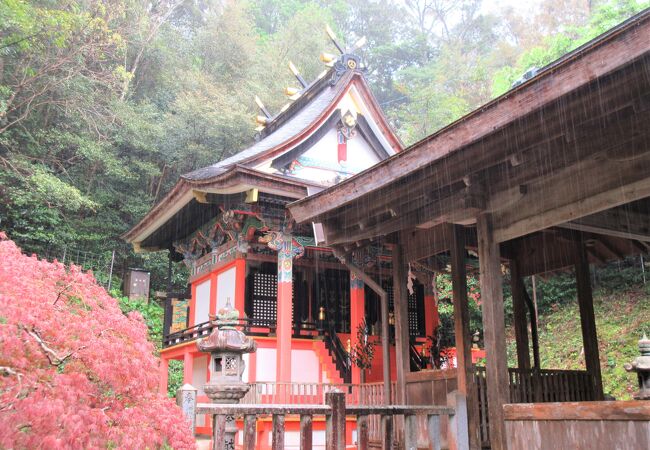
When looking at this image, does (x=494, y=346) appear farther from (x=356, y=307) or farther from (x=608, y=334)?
(x=608, y=334)

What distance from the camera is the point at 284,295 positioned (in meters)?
12.6

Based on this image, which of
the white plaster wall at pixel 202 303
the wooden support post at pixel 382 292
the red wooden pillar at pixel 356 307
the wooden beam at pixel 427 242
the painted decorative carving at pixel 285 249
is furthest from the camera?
the white plaster wall at pixel 202 303

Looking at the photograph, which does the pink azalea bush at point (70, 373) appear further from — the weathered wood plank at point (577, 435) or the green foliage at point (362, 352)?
the green foliage at point (362, 352)

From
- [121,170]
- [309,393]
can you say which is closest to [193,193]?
[309,393]

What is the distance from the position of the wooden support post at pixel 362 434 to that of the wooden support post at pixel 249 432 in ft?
3.56

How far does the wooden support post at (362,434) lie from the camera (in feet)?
17.5

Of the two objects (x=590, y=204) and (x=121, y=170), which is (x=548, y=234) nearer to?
(x=590, y=204)

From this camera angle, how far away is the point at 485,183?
5.99 m

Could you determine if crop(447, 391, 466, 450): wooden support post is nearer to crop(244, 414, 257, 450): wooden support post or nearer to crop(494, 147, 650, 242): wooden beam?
crop(494, 147, 650, 242): wooden beam

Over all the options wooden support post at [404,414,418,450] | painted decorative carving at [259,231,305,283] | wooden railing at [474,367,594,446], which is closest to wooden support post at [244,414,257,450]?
wooden support post at [404,414,418,450]

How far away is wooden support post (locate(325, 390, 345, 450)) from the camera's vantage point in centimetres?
505

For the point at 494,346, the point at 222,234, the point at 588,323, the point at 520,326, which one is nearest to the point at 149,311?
the point at 222,234

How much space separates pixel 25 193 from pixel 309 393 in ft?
48.8

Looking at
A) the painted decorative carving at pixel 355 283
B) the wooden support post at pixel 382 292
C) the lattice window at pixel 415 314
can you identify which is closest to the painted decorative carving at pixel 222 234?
the painted decorative carving at pixel 355 283
